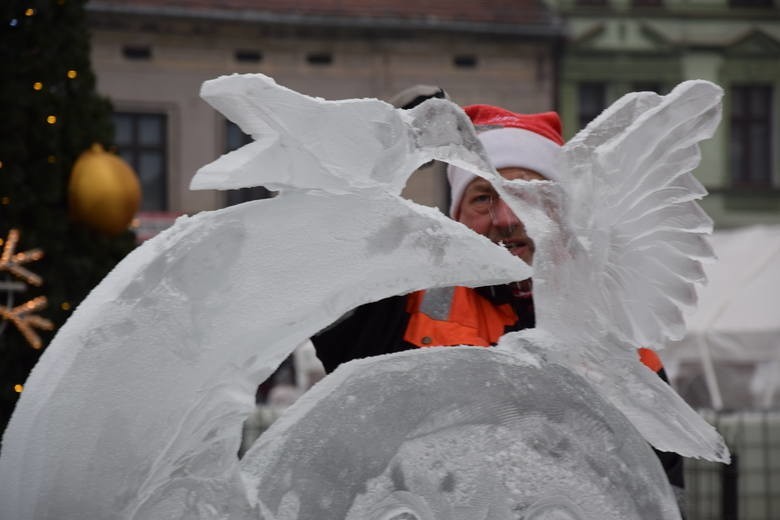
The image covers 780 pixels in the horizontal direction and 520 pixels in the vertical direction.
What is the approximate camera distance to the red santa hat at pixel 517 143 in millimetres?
2262

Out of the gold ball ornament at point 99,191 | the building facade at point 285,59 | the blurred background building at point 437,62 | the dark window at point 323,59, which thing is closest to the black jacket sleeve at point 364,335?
the gold ball ornament at point 99,191

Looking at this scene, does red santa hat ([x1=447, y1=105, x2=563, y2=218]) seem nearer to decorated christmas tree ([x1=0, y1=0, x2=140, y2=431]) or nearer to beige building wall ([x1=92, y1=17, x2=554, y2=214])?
decorated christmas tree ([x1=0, y1=0, x2=140, y2=431])

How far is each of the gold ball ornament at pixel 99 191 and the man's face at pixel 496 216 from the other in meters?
2.68

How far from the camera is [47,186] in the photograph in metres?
4.71

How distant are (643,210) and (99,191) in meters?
3.30

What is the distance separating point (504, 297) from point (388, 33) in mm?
16412

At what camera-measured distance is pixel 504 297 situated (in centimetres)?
224

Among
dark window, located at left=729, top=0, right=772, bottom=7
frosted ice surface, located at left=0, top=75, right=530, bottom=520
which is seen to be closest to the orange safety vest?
frosted ice surface, located at left=0, top=75, right=530, bottom=520

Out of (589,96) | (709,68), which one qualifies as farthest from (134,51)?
(709,68)

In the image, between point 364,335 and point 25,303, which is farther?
point 25,303

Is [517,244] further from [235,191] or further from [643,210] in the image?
[235,191]

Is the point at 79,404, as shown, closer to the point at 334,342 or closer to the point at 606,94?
the point at 334,342

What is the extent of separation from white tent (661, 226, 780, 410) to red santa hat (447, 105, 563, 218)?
6771 millimetres

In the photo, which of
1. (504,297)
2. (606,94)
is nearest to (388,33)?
(606,94)
